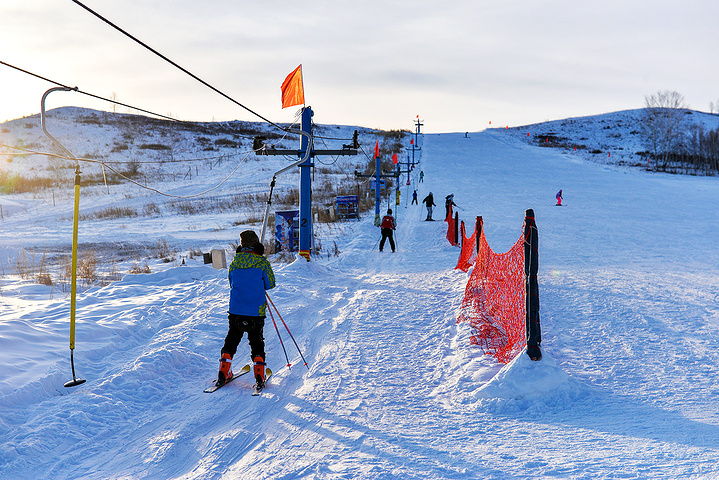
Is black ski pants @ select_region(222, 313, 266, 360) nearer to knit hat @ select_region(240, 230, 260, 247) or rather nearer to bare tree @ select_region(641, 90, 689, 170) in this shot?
knit hat @ select_region(240, 230, 260, 247)

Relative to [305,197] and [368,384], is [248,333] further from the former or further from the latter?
[305,197]

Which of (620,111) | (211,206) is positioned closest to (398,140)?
(211,206)

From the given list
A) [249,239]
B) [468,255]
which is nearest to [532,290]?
[249,239]

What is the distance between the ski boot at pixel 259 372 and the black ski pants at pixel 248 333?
0.32ft

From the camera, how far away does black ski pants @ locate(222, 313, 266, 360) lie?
17.2 ft

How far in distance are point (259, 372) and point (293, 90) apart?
9184mm

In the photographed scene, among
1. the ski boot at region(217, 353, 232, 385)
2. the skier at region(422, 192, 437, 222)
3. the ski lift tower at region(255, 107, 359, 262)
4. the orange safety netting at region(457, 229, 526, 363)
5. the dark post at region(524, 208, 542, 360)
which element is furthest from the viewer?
the skier at region(422, 192, 437, 222)

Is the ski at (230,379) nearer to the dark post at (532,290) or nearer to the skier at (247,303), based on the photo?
the skier at (247,303)

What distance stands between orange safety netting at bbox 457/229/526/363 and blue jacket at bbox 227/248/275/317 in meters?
3.07

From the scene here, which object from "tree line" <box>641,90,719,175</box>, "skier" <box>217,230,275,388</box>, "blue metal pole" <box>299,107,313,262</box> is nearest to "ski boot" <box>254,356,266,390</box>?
"skier" <box>217,230,275,388</box>

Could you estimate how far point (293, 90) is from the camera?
480 inches

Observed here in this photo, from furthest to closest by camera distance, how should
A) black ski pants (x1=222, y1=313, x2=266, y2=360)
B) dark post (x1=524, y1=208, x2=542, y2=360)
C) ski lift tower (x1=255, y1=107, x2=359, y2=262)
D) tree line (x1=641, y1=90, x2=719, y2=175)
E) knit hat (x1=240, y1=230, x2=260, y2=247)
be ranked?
1. tree line (x1=641, y1=90, x2=719, y2=175)
2. ski lift tower (x1=255, y1=107, x2=359, y2=262)
3. knit hat (x1=240, y1=230, x2=260, y2=247)
4. black ski pants (x1=222, y1=313, x2=266, y2=360)
5. dark post (x1=524, y1=208, x2=542, y2=360)

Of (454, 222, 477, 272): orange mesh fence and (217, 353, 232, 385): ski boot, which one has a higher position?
(454, 222, 477, 272): orange mesh fence

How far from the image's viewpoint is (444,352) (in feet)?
19.6
